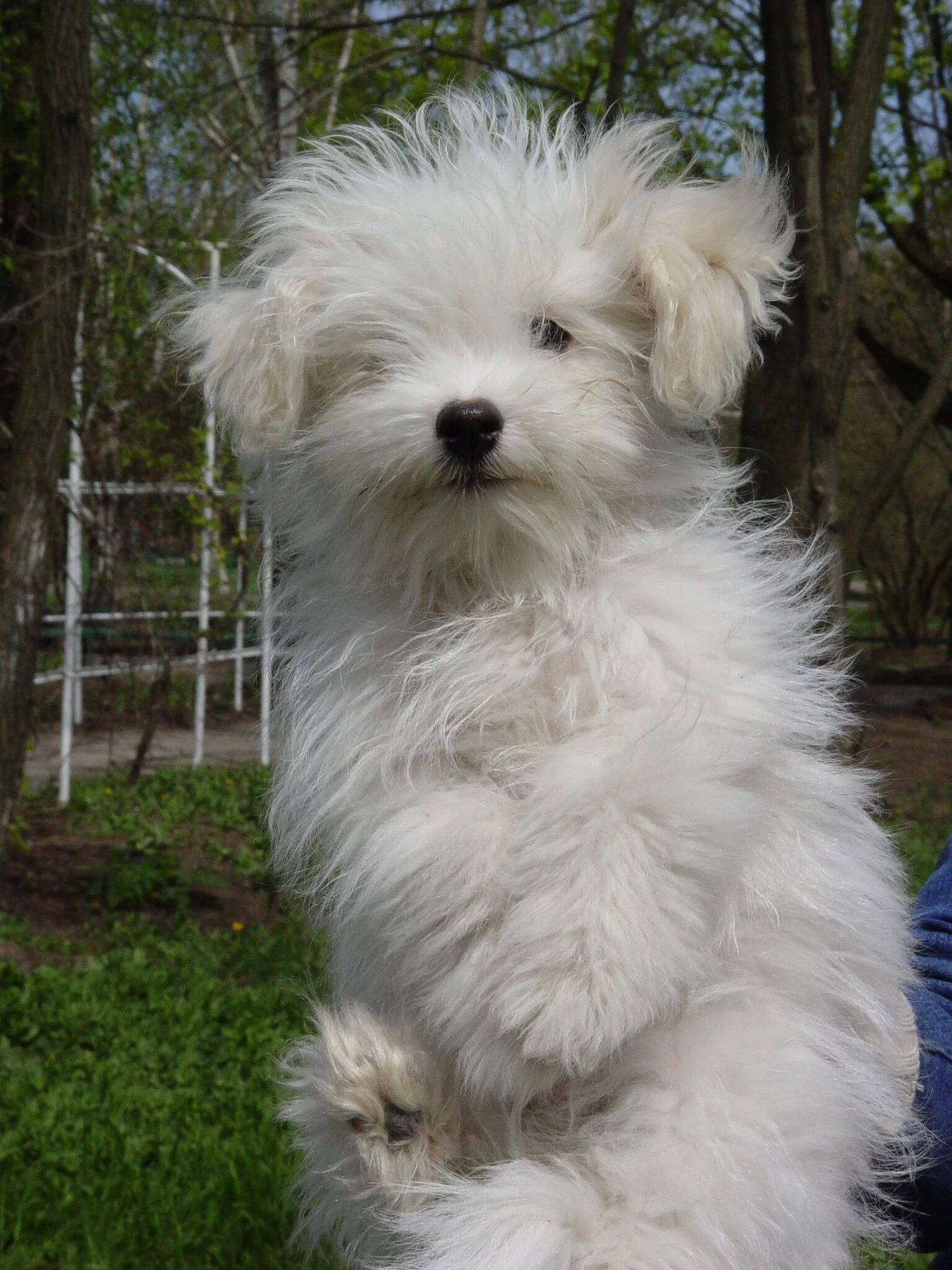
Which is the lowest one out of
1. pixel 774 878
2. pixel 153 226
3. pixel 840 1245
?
pixel 840 1245

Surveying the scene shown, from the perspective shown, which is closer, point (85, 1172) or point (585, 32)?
point (85, 1172)

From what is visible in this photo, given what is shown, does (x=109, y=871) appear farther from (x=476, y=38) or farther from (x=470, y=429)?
(x=470, y=429)

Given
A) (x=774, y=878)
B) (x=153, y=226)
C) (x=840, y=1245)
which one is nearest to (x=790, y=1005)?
(x=774, y=878)

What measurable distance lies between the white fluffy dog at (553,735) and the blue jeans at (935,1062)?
87 mm

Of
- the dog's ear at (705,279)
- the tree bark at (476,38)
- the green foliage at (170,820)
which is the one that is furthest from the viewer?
the green foliage at (170,820)

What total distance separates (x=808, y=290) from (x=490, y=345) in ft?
6.74

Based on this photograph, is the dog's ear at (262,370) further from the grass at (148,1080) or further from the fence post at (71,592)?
the fence post at (71,592)

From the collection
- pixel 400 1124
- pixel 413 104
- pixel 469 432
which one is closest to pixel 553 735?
pixel 469 432

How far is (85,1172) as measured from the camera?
4.34 metres

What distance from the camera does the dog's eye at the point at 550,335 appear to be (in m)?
2.32

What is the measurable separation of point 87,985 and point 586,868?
4.90 metres

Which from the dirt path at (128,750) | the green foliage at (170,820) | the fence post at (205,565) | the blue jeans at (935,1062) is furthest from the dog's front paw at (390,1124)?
the dirt path at (128,750)

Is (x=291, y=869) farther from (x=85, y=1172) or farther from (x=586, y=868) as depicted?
(x=85, y=1172)

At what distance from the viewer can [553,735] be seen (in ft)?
6.82
